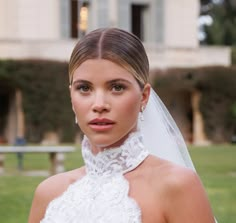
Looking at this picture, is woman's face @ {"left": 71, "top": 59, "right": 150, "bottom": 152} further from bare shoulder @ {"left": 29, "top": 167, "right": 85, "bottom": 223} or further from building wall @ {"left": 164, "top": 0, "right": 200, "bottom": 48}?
building wall @ {"left": 164, "top": 0, "right": 200, "bottom": 48}

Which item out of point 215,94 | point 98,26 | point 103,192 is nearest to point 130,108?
point 103,192

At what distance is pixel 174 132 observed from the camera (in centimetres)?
262

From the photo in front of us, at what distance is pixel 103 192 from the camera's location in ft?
6.01

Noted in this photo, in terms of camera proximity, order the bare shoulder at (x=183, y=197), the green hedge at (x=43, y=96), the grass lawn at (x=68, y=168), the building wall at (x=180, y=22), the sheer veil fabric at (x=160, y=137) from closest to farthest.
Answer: the bare shoulder at (x=183, y=197) → the sheer veil fabric at (x=160, y=137) → the grass lawn at (x=68, y=168) → the green hedge at (x=43, y=96) → the building wall at (x=180, y=22)

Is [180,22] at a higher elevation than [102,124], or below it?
below

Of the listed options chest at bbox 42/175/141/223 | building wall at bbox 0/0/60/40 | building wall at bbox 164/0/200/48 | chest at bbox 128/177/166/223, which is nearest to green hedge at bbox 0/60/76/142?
building wall at bbox 0/0/60/40

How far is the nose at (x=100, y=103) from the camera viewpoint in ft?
5.81

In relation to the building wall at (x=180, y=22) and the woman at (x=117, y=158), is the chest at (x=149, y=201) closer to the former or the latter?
the woman at (x=117, y=158)

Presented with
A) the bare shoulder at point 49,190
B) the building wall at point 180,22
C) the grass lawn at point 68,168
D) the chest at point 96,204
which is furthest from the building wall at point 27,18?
the chest at point 96,204

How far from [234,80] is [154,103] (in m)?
29.8

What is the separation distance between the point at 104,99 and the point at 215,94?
30211 mm

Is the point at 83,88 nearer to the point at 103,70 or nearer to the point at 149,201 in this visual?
the point at 103,70

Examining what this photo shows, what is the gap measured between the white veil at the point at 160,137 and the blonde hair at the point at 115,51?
1.80 ft

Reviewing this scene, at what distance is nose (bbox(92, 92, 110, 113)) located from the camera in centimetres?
177
